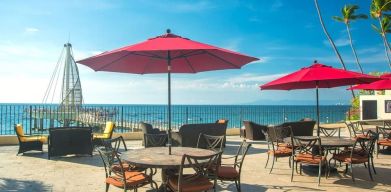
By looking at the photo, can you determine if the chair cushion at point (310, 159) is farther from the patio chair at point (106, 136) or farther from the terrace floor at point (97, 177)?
the patio chair at point (106, 136)

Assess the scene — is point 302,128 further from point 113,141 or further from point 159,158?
point 159,158

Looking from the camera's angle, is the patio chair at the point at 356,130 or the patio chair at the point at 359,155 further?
the patio chair at the point at 356,130

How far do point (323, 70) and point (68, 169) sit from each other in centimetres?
591

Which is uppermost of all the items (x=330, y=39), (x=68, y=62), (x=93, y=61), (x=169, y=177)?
(x=330, y=39)

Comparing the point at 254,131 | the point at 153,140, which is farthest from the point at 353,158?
the point at 254,131

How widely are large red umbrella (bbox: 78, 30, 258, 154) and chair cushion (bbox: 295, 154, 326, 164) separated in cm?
207

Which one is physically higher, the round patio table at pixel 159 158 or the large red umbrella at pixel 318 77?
the large red umbrella at pixel 318 77

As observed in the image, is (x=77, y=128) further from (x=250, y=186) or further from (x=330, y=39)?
(x=330, y=39)

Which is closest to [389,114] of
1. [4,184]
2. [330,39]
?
[330,39]

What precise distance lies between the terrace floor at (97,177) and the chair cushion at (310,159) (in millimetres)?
394

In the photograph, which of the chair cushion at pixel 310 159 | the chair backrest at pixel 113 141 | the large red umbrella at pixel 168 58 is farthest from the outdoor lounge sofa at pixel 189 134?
the chair cushion at pixel 310 159

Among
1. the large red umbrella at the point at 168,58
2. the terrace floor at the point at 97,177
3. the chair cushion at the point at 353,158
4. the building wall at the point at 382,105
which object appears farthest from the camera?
the building wall at the point at 382,105

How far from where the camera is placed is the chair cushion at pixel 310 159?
20.8 ft

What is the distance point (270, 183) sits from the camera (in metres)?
6.38
